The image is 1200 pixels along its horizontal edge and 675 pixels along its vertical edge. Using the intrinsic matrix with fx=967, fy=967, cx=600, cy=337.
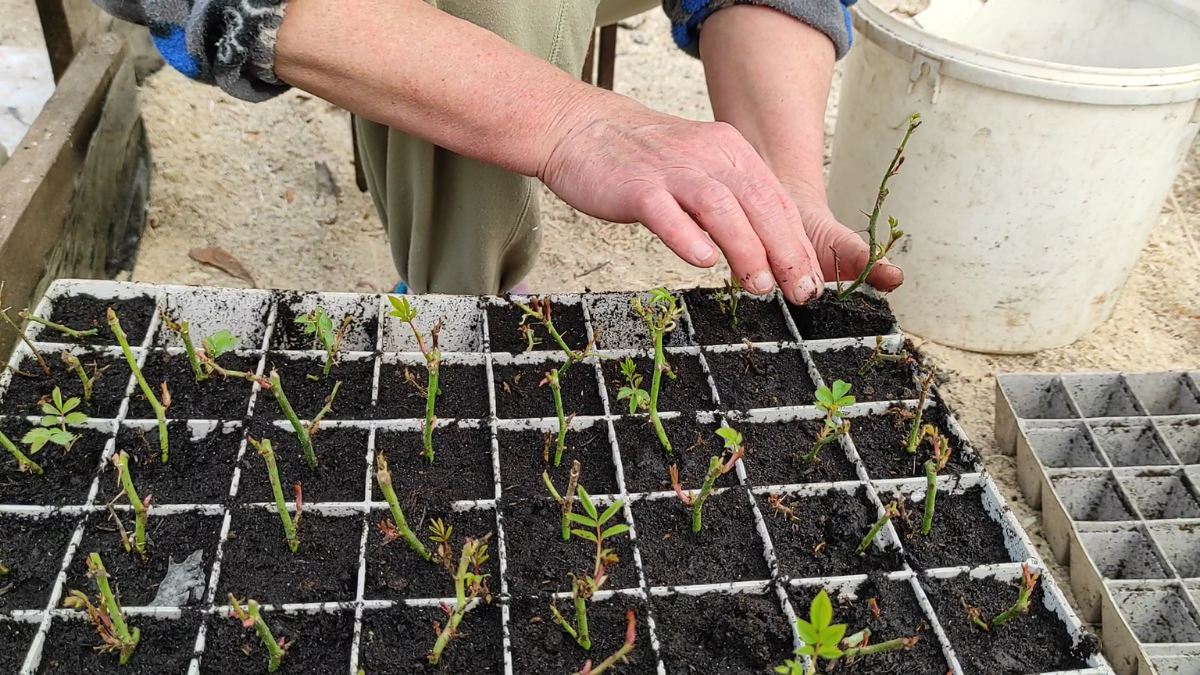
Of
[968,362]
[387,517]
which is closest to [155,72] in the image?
[387,517]

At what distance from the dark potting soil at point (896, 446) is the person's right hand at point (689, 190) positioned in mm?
178

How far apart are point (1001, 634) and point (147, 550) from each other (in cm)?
84

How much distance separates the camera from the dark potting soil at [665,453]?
1.07 meters

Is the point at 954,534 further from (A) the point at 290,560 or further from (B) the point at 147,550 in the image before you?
(B) the point at 147,550

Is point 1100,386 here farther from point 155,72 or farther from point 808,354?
point 155,72

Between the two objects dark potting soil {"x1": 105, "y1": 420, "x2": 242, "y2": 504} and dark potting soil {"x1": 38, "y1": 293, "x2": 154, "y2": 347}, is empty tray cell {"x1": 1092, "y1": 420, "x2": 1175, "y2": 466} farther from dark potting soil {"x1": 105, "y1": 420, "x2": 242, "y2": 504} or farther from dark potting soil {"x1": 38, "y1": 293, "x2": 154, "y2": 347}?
dark potting soil {"x1": 38, "y1": 293, "x2": 154, "y2": 347}

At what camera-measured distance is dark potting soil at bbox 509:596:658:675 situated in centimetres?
89

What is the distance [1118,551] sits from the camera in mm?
1526

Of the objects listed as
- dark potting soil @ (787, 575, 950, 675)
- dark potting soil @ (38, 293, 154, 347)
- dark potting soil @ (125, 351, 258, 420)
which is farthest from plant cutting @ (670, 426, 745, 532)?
dark potting soil @ (38, 293, 154, 347)

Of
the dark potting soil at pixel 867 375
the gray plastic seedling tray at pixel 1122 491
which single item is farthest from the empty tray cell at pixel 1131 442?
the dark potting soil at pixel 867 375

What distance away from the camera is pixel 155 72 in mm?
2441

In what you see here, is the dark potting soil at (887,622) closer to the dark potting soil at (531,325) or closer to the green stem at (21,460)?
the dark potting soil at (531,325)

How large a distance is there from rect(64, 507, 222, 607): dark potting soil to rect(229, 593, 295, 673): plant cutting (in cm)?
8

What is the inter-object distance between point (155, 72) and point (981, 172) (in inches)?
77.8
